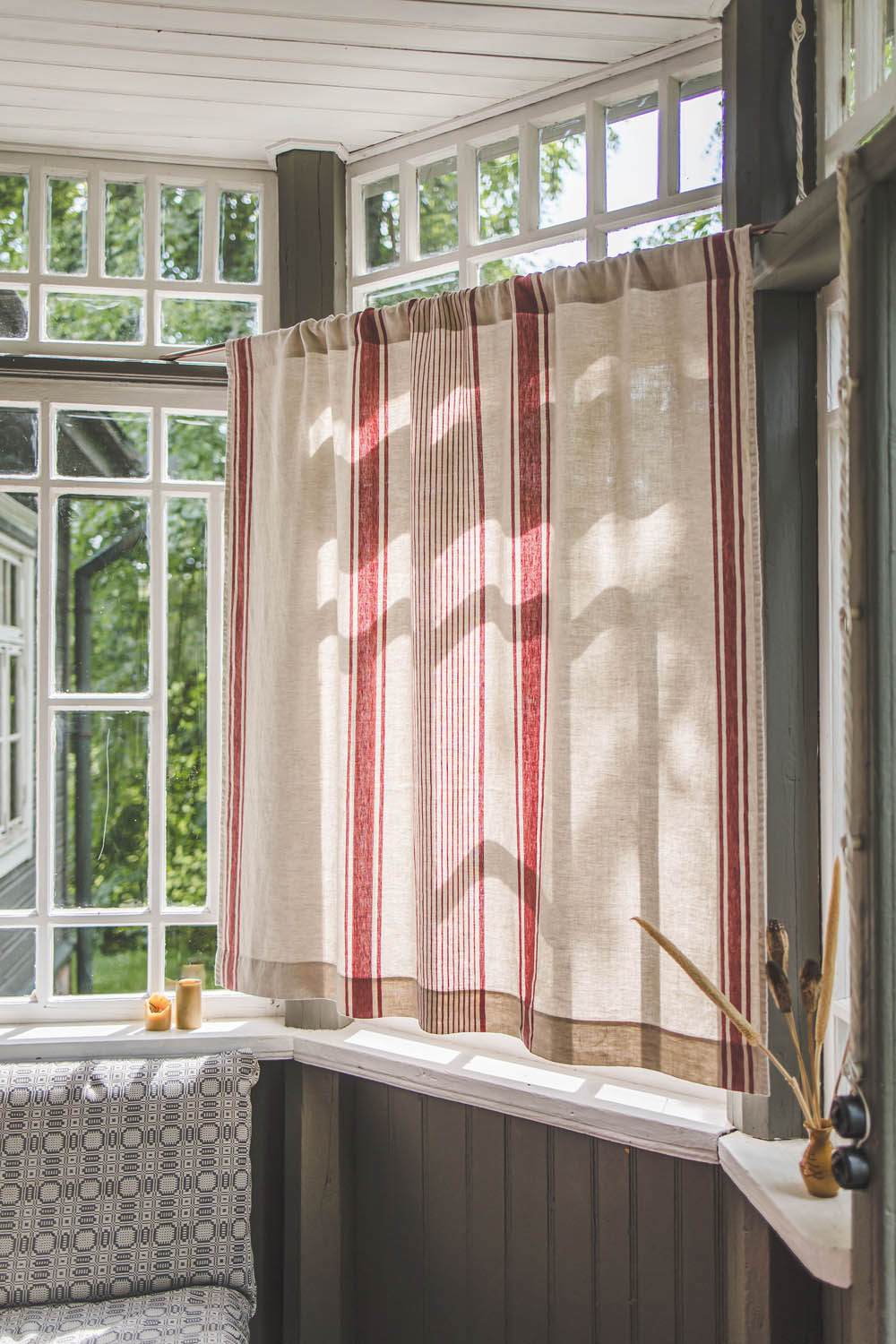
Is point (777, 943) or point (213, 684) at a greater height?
point (213, 684)

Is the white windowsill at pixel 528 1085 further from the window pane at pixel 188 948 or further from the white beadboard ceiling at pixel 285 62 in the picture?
the white beadboard ceiling at pixel 285 62

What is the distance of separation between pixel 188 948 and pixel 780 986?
1408 millimetres

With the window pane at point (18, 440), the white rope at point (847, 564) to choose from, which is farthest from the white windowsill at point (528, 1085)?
the window pane at point (18, 440)

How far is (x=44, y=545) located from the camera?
226 centimetres

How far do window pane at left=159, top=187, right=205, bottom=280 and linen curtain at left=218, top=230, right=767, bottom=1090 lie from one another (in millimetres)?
375

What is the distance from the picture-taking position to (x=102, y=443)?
229 cm

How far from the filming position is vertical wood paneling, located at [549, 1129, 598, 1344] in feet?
5.97

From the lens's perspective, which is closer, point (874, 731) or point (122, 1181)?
point (874, 731)

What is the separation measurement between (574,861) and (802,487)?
75cm

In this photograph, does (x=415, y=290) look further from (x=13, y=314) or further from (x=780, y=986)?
(x=780, y=986)

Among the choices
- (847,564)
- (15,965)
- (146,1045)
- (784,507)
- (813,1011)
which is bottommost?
(146,1045)

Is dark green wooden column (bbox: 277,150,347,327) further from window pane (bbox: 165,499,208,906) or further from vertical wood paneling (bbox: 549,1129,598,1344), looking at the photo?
vertical wood paneling (bbox: 549,1129,598,1344)

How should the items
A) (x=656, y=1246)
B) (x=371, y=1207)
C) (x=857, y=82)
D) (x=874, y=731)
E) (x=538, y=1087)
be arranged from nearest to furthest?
(x=874, y=731) → (x=857, y=82) → (x=656, y=1246) → (x=538, y=1087) → (x=371, y=1207)

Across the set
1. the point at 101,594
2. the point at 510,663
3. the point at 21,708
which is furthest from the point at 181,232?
the point at 510,663
